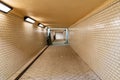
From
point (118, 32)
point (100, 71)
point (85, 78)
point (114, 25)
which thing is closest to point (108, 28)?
point (114, 25)

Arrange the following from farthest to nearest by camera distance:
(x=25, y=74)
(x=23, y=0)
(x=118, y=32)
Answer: (x=25, y=74) → (x=23, y=0) → (x=118, y=32)

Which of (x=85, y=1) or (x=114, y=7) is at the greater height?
(x=85, y=1)

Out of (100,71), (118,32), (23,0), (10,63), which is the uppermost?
(23,0)

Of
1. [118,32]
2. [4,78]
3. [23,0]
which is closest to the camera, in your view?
[118,32]

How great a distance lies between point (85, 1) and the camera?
2.72 m

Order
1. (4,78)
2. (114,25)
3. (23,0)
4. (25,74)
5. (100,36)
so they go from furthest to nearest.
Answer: (25,74) < (100,36) < (4,78) < (23,0) < (114,25)

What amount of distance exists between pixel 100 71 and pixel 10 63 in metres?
2.53

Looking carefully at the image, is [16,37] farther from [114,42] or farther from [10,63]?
[114,42]

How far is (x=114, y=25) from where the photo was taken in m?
2.38

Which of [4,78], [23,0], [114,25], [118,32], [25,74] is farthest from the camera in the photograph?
[25,74]

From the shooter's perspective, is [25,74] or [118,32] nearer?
[118,32]

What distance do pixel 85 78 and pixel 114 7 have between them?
1991 millimetres

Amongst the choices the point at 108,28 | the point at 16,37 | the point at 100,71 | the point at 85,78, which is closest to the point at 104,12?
the point at 108,28

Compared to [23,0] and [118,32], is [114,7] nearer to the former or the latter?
[118,32]
